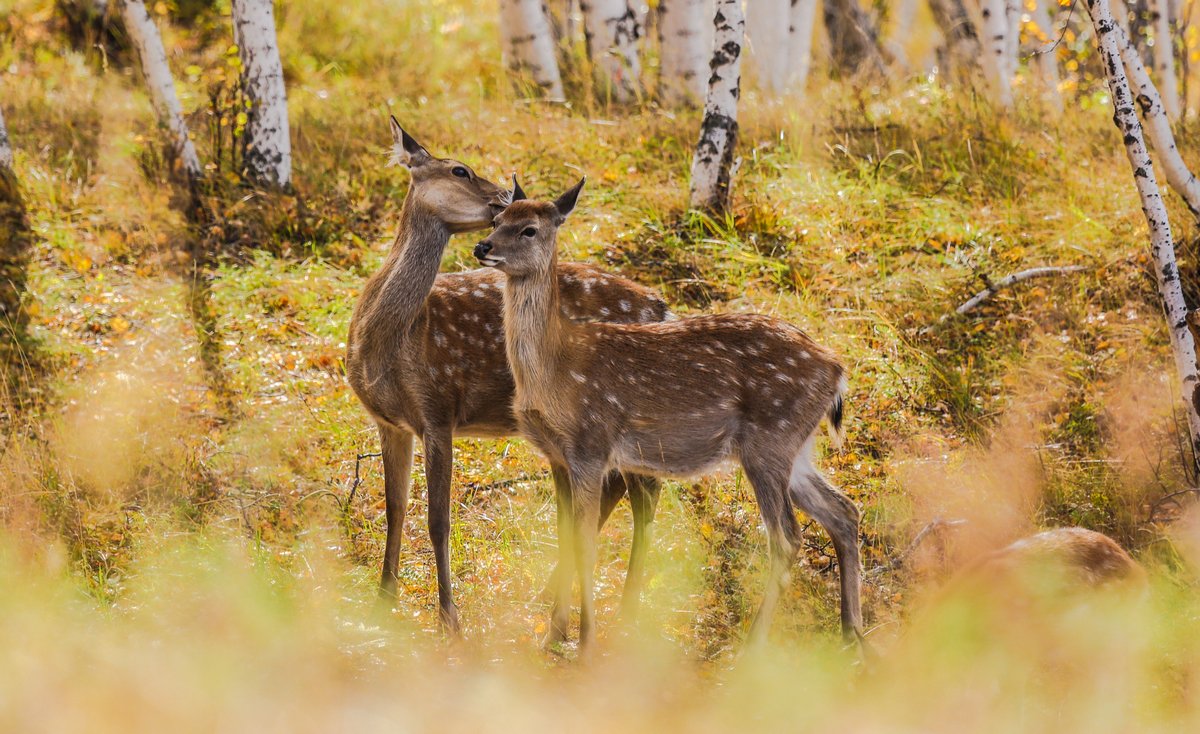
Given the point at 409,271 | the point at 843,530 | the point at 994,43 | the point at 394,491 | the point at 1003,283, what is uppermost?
the point at 994,43

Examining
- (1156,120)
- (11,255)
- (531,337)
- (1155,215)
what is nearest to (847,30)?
(1156,120)

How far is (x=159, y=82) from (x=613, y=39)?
478 centimetres

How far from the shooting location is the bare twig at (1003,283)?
8.23 meters

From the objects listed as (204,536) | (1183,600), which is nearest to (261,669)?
(204,536)

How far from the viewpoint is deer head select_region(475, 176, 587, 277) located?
5629mm

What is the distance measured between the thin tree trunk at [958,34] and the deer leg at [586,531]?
28.4 ft

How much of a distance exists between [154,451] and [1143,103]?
5878mm

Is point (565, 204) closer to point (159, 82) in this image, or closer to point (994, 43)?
point (159, 82)

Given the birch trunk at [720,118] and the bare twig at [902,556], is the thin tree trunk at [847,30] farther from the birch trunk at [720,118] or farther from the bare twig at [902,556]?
the bare twig at [902,556]

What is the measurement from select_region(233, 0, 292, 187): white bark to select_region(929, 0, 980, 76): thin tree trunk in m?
6.75

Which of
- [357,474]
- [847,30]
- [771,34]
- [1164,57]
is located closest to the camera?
[357,474]

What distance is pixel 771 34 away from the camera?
14.1 metres

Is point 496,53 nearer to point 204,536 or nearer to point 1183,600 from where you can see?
point 204,536

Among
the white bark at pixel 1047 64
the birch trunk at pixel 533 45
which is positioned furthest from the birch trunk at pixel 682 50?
the white bark at pixel 1047 64
